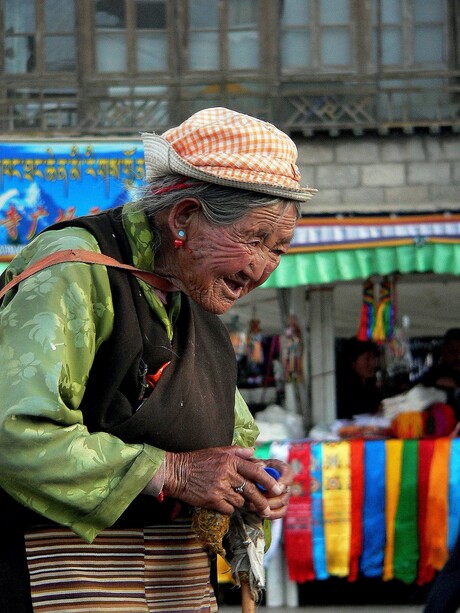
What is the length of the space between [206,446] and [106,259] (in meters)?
0.44

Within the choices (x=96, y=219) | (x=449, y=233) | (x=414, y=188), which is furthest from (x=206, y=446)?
(x=414, y=188)

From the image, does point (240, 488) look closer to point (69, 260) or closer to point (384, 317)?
point (69, 260)

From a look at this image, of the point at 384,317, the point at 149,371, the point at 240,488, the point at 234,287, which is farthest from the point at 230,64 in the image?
the point at 240,488

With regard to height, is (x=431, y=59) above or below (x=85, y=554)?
above

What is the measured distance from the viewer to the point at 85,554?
7.57 feet

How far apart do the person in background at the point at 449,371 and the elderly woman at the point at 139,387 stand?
243 inches

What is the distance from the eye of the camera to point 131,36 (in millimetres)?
9570

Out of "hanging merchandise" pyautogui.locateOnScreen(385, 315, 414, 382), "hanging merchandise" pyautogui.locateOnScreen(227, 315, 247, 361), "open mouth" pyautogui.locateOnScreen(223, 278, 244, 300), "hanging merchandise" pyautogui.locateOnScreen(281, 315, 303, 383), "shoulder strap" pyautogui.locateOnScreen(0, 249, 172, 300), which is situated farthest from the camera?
"hanging merchandise" pyautogui.locateOnScreen(227, 315, 247, 361)

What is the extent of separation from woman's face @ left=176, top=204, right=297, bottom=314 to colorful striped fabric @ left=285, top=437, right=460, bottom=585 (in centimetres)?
532

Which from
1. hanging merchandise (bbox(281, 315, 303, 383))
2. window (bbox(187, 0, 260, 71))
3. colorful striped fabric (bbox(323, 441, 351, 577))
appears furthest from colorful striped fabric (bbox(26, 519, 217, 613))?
window (bbox(187, 0, 260, 71))

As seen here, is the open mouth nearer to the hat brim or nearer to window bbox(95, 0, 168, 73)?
the hat brim

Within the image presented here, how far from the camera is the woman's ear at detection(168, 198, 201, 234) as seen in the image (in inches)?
93.4

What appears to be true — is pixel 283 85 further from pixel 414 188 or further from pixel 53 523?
pixel 53 523

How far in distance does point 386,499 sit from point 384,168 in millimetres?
2802
